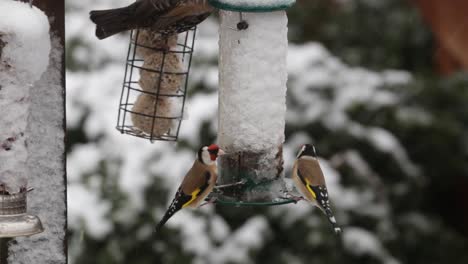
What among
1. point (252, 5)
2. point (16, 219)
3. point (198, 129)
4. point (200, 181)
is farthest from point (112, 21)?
point (198, 129)

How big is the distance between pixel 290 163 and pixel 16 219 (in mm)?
2995

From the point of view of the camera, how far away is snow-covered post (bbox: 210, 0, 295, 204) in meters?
3.14

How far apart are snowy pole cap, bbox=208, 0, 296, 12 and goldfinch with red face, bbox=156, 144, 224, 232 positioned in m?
0.49

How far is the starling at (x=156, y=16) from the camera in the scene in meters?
3.13

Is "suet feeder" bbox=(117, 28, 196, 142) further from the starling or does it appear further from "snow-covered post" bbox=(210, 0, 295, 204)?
"snow-covered post" bbox=(210, 0, 295, 204)

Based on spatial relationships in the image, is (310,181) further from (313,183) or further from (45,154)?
(45,154)

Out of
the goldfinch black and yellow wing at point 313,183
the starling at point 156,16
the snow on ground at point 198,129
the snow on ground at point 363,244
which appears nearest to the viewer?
the starling at point 156,16

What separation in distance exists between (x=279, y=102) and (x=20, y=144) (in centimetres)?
113

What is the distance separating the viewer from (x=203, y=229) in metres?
5.07

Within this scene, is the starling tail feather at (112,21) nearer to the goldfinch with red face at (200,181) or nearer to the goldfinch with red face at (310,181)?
the goldfinch with red face at (200,181)

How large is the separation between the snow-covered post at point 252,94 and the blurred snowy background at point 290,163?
5.19 feet

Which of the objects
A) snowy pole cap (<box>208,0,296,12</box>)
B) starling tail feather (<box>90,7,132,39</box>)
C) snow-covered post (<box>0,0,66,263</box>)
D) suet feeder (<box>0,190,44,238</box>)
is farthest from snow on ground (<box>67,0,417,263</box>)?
suet feeder (<box>0,190,44,238</box>)

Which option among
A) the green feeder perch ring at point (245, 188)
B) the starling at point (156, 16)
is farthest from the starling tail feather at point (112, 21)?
the green feeder perch ring at point (245, 188)

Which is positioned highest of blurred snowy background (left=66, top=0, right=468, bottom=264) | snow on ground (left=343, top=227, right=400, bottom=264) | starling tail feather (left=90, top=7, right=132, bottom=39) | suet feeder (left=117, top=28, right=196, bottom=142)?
starling tail feather (left=90, top=7, right=132, bottom=39)
